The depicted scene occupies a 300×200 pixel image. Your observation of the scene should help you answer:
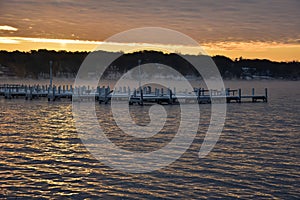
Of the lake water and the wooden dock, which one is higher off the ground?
the wooden dock

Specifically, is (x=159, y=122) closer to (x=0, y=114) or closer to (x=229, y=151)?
(x=229, y=151)

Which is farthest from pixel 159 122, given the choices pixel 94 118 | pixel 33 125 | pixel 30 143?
pixel 30 143

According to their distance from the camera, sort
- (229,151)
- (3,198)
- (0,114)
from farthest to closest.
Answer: (0,114) → (229,151) → (3,198)

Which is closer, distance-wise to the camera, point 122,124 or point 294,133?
point 294,133

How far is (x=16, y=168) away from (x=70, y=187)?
344 cm

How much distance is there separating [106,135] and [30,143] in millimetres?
4665

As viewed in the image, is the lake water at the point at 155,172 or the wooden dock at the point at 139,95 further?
the wooden dock at the point at 139,95

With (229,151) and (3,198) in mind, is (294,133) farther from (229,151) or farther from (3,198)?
(3,198)

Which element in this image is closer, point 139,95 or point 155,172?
point 155,172

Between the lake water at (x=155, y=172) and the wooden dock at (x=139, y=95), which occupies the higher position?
the wooden dock at (x=139, y=95)

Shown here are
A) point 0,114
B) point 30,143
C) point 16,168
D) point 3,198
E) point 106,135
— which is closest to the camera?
Answer: point 3,198

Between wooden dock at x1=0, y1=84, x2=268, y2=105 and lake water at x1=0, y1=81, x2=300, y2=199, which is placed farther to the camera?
wooden dock at x1=0, y1=84, x2=268, y2=105

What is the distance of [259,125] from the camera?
99.8 ft

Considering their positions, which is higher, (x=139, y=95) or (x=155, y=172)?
(x=139, y=95)
